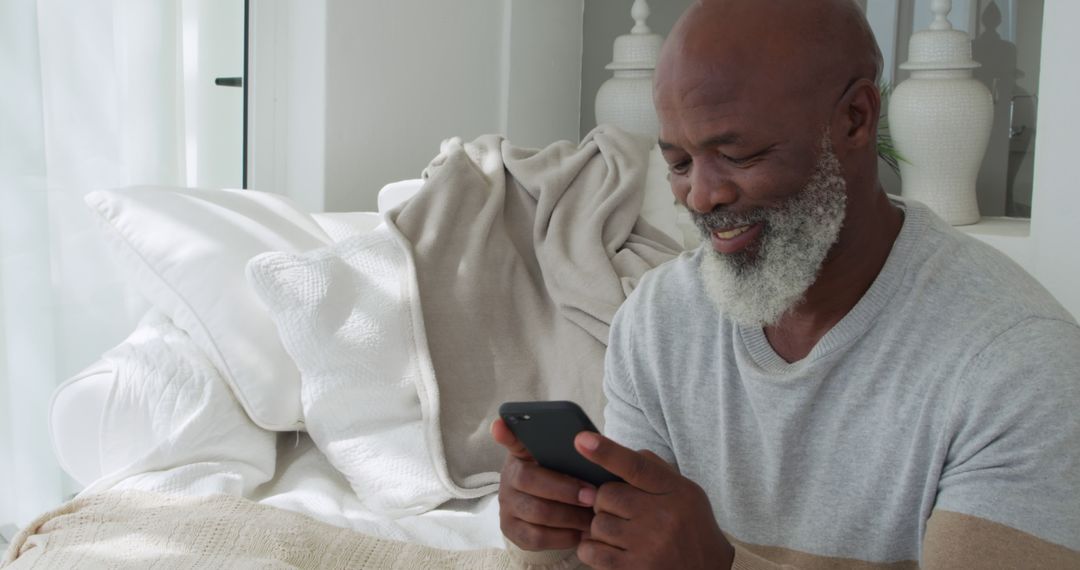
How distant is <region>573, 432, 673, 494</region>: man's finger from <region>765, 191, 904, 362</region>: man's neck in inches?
11.0

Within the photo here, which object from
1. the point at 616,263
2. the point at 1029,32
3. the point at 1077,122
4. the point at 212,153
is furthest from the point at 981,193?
the point at 212,153

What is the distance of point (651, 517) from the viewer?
98 centimetres

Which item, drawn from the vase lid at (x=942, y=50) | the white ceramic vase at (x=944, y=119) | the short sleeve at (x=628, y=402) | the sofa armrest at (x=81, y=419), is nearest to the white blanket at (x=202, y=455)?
the sofa armrest at (x=81, y=419)

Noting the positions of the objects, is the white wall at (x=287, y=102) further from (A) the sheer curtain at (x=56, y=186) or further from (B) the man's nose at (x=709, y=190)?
(B) the man's nose at (x=709, y=190)

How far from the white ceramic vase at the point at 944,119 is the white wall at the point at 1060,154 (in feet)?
1.32

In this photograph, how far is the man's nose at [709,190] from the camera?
111cm

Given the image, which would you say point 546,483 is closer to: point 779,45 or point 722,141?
point 722,141

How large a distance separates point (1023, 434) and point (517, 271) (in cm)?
124

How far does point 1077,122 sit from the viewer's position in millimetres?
2236

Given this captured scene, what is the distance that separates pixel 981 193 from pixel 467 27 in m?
1.48

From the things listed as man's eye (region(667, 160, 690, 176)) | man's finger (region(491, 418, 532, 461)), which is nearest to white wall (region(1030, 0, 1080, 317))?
man's eye (region(667, 160, 690, 176))

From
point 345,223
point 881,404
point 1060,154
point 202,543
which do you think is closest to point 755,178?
point 881,404

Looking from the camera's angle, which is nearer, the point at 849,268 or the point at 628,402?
the point at 849,268

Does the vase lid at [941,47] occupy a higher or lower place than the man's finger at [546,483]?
higher
